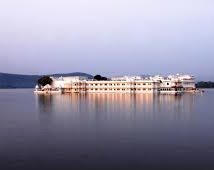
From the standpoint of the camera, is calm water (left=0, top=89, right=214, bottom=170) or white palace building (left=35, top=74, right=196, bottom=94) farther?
white palace building (left=35, top=74, right=196, bottom=94)

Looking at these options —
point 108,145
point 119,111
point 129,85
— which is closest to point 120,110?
point 119,111

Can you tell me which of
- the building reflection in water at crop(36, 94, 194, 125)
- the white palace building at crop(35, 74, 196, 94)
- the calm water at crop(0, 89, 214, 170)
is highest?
the white palace building at crop(35, 74, 196, 94)

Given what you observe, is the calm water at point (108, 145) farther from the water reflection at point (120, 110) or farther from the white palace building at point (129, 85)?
the white palace building at point (129, 85)

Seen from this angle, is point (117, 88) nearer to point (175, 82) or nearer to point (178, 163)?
point (175, 82)

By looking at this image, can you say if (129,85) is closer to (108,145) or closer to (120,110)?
(120,110)

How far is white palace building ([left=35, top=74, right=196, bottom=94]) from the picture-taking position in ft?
190

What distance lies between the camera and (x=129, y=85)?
59.5 metres

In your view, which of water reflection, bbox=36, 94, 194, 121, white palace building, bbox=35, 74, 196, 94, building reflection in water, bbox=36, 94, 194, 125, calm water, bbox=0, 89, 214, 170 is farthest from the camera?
white palace building, bbox=35, 74, 196, 94

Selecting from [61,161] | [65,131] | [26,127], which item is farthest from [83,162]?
[26,127]

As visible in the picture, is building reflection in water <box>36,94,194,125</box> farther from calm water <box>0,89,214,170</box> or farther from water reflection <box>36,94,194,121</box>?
calm water <box>0,89,214,170</box>

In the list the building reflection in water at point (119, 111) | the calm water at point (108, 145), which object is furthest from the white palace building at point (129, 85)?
the calm water at point (108, 145)

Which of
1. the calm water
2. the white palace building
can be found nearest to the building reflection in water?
the calm water

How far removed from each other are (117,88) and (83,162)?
168ft

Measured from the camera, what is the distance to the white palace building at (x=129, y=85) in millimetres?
57844
